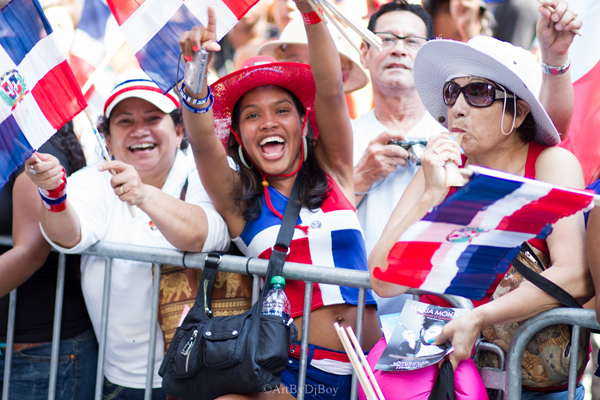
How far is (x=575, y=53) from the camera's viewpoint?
3041mm

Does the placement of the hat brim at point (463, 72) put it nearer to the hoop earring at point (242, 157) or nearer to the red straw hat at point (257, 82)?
the red straw hat at point (257, 82)

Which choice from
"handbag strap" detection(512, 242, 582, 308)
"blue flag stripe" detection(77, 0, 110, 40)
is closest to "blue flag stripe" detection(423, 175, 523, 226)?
"handbag strap" detection(512, 242, 582, 308)

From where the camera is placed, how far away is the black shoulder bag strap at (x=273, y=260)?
2.30m

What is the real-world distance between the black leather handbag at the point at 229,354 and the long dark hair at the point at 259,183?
0.35 m

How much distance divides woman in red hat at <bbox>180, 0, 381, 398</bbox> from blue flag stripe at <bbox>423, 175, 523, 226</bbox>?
0.90m

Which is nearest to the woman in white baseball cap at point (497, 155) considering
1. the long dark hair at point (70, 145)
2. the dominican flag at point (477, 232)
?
the dominican flag at point (477, 232)

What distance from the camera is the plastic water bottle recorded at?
2184 millimetres

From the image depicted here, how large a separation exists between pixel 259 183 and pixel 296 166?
218 mm

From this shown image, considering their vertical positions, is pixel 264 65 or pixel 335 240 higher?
pixel 264 65

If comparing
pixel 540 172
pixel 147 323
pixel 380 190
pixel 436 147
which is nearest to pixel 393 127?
pixel 380 190

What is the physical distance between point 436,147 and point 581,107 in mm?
1701

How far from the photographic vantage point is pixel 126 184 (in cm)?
237

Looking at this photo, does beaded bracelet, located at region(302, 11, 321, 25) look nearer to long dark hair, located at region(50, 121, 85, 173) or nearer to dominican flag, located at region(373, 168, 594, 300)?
dominican flag, located at region(373, 168, 594, 300)

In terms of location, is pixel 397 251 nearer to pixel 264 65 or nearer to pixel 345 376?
pixel 345 376
